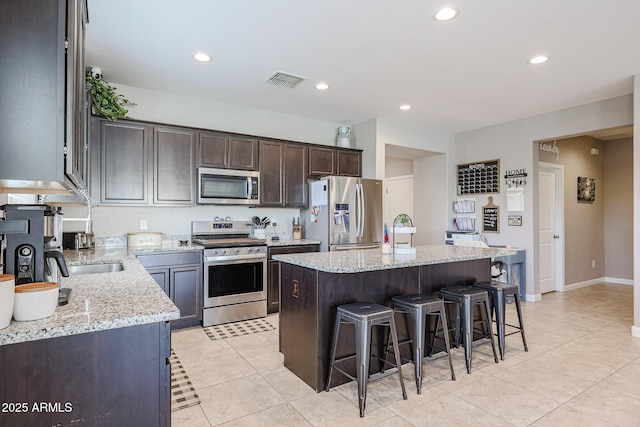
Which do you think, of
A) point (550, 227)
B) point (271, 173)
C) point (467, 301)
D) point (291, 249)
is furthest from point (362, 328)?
point (550, 227)

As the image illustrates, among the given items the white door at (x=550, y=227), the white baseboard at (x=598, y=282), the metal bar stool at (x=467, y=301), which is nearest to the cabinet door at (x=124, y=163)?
the metal bar stool at (x=467, y=301)

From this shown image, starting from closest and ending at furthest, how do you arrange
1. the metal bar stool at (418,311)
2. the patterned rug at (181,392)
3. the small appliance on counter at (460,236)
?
1. the patterned rug at (181,392)
2. the metal bar stool at (418,311)
3. the small appliance on counter at (460,236)

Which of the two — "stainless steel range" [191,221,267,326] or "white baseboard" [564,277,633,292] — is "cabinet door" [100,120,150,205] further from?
"white baseboard" [564,277,633,292]

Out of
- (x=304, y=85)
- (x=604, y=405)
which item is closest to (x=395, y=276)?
(x=604, y=405)

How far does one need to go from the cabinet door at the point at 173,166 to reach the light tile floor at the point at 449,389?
1.47 m

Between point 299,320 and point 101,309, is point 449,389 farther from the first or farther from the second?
point 101,309

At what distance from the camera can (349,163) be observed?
521cm

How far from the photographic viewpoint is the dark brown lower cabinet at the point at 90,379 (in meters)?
1.10

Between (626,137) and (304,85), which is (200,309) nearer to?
(304,85)

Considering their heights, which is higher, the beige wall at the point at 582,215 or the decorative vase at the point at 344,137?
the decorative vase at the point at 344,137

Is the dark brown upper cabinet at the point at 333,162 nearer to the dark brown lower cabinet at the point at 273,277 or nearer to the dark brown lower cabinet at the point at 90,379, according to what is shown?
Answer: the dark brown lower cabinet at the point at 273,277

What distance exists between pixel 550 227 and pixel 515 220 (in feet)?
3.29

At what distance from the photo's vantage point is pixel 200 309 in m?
3.83

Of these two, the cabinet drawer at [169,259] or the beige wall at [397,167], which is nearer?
the cabinet drawer at [169,259]
